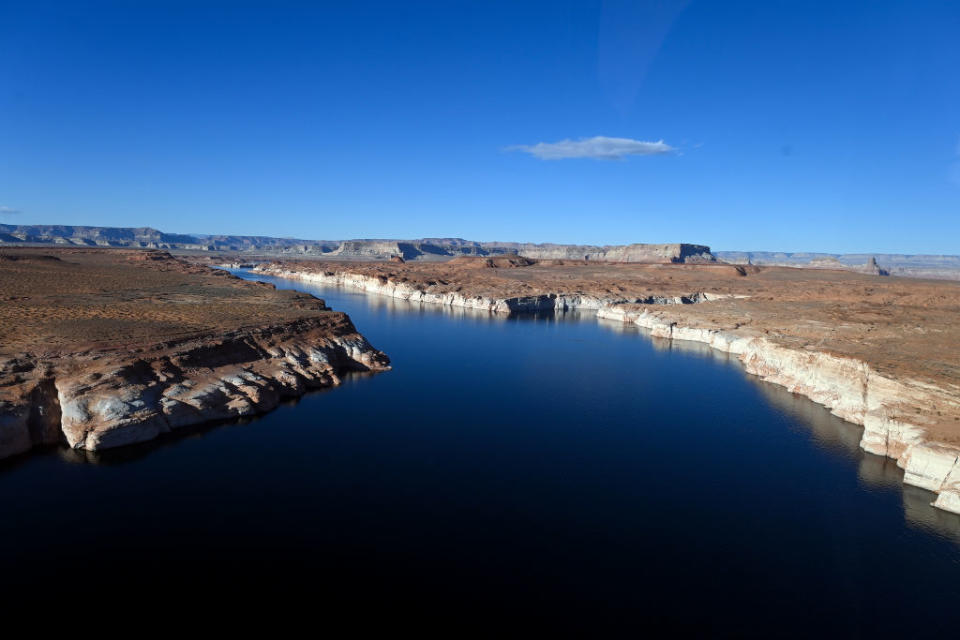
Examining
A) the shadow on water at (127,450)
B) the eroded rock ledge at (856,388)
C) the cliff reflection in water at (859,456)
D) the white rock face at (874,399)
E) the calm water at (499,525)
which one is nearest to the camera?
the calm water at (499,525)

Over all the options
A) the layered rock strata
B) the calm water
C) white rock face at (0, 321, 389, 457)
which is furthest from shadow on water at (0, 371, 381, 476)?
the layered rock strata

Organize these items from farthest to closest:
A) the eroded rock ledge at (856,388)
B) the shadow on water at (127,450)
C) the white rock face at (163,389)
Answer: the white rock face at (163,389) < the eroded rock ledge at (856,388) < the shadow on water at (127,450)

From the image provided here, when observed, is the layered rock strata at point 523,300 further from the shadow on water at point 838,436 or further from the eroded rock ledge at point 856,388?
the shadow on water at point 838,436

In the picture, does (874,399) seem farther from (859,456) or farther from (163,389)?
(163,389)

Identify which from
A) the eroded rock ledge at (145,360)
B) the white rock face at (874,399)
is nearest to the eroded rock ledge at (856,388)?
the white rock face at (874,399)

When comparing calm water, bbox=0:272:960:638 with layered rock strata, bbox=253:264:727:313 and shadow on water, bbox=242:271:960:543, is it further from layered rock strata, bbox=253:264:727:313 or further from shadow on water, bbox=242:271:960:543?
layered rock strata, bbox=253:264:727:313

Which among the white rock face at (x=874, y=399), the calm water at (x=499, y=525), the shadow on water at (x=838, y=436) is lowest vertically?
the calm water at (x=499, y=525)

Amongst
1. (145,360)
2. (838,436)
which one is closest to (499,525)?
(145,360)

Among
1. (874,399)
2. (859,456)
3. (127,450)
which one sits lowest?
(859,456)
